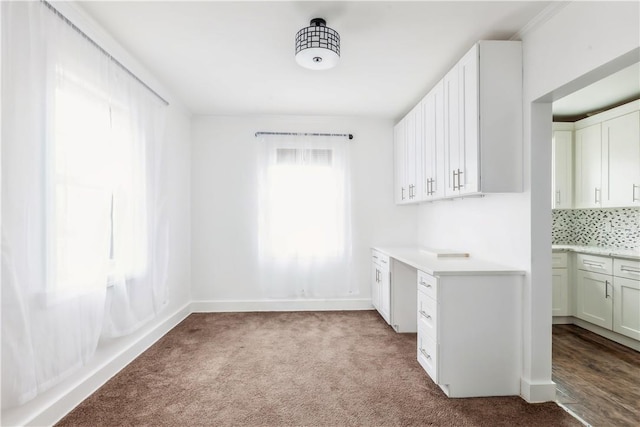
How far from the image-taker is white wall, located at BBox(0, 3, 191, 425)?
1952mm

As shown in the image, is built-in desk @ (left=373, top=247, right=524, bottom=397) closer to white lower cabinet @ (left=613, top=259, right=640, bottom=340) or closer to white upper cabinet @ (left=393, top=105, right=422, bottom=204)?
white upper cabinet @ (left=393, top=105, right=422, bottom=204)

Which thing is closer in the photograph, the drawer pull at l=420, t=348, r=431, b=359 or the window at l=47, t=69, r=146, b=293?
the window at l=47, t=69, r=146, b=293

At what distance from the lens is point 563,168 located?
3.90 metres

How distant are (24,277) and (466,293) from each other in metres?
2.65

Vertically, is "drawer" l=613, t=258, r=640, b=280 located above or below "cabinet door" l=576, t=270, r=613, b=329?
above

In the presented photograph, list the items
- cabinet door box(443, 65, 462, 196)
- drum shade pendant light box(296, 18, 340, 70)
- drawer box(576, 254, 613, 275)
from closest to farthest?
drum shade pendant light box(296, 18, 340, 70), cabinet door box(443, 65, 462, 196), drawer box(576, 254, 613, 275)

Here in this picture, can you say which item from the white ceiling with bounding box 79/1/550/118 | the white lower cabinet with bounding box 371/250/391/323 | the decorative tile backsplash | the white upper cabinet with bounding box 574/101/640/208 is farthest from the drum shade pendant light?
the white upper cabinet with bounding box 574/101/640/208

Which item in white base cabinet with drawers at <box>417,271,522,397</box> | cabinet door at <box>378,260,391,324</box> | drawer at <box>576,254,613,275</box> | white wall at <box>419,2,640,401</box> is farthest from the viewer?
cabinet door at <box>378,260,391,324</box>

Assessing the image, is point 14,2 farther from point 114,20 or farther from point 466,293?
point 466,293

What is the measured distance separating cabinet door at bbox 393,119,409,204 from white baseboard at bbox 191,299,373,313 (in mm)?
1555

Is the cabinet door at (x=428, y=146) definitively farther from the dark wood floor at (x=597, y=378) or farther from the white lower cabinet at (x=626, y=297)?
the white lower cabinet at (x=626, y=297)

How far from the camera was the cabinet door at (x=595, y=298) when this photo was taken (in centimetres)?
334

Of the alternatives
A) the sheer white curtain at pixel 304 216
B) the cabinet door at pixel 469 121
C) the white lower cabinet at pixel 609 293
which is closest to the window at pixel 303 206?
the sheer white curtain at pixel 304 216

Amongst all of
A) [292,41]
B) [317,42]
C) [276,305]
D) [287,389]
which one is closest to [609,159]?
[317,42]
